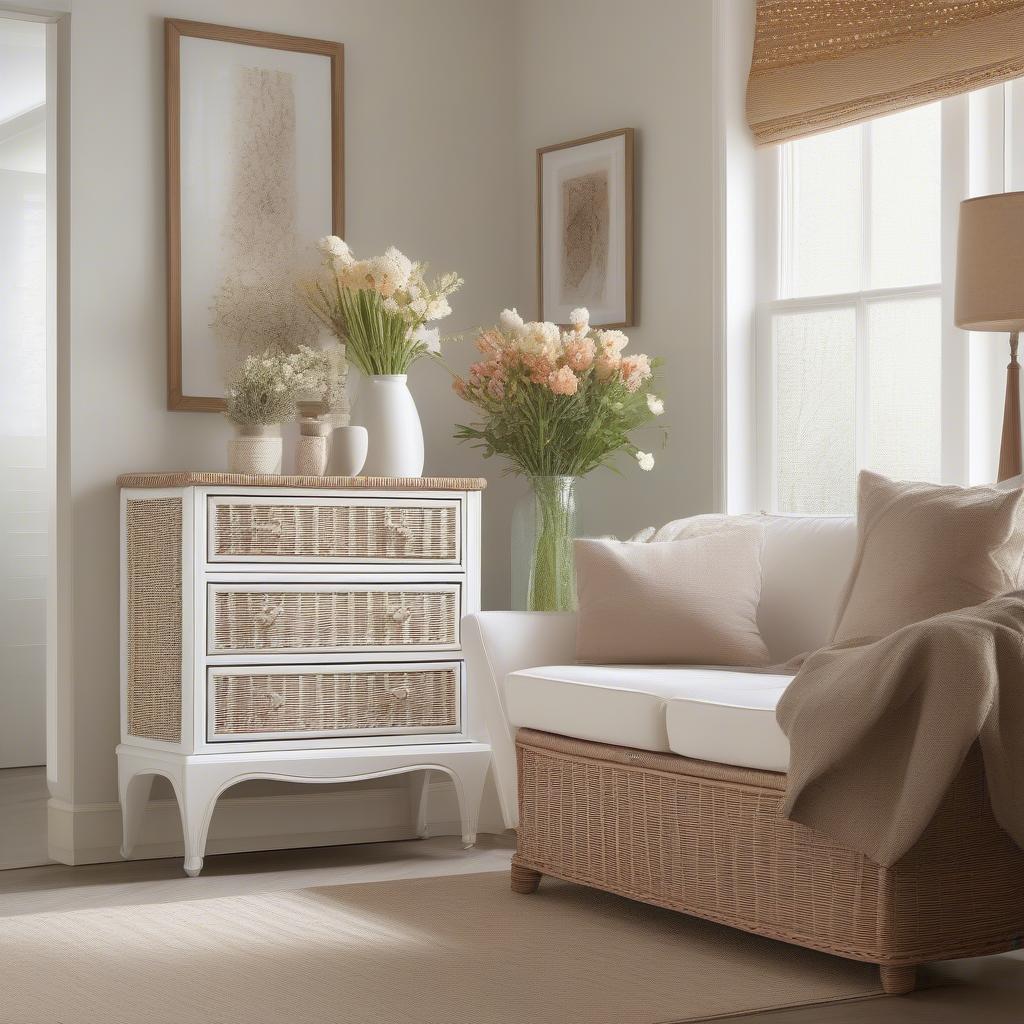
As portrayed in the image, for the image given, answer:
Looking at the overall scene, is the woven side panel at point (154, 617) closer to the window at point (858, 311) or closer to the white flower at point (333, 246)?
the white flower at point (333, 246)

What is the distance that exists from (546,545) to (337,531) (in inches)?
22.4

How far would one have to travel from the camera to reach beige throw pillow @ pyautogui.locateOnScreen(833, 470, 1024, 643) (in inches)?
117

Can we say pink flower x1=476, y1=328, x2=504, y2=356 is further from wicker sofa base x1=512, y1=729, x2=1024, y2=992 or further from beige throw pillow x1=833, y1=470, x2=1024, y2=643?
beige throw pillow x1=833, y1=470, x2=1024, y2=643

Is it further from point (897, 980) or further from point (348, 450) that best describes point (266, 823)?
point (897, 980)

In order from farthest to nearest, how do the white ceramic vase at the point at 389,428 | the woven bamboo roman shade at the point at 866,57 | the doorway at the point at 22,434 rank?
1. the doorway at the point at 22,434
2. the white ceramic vase at the point at 389,428
3. the woven bamboo roman shade at the point at 866,57

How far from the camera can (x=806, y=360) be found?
4.23m

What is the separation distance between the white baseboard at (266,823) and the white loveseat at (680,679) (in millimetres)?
840

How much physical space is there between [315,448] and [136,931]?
1.35 metres

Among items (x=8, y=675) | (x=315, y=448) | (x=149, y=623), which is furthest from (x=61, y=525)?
Result: (x=8, y=675)

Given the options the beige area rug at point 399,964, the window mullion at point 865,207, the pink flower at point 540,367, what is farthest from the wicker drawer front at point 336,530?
the window mullion at point 865,207

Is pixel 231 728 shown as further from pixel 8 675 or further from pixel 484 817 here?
pixel 8 675

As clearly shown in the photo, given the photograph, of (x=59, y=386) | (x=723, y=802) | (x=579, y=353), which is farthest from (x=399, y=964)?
(x=59, y=386)

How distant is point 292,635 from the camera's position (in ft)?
12.9

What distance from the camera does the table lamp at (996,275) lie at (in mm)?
3232
